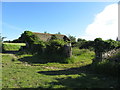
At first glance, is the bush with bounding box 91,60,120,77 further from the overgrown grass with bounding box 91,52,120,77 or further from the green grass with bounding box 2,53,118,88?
the green grass with bounding box 2,53,118,88

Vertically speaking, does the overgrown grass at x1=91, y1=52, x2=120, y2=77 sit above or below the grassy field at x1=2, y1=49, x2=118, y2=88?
above

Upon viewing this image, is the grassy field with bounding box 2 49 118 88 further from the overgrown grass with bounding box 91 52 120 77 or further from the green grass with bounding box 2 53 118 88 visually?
the overgrown grass with bounding box 91 52 120 77

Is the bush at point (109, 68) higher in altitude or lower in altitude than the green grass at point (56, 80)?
higher

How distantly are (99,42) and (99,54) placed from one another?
44.5 feet

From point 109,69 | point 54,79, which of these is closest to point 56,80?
point 54,79

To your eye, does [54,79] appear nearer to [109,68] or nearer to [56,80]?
[56,80]

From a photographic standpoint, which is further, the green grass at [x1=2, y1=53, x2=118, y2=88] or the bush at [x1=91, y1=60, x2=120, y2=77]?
the bush at [x1=91, y1=60, x2=120, y2=77]

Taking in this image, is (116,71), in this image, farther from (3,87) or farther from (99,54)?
(3,87)

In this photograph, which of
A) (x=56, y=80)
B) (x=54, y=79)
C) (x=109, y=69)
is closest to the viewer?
(x=56, y=80)

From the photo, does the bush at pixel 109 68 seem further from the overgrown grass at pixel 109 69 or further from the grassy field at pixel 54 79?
the grassy field at pixel 54 79

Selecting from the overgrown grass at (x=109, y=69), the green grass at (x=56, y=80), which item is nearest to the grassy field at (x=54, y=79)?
the green grass at (x=56, y=80)

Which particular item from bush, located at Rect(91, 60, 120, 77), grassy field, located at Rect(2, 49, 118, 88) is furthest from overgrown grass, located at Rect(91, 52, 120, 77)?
grassy field, located at Rect(2, 49, 118, 88)

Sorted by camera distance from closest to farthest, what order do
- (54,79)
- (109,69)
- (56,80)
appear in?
(56,80), (54,79), (109,69)

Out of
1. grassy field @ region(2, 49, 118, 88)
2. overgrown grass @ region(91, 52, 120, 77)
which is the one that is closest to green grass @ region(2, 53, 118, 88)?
grassy field @ region(2, 49, 118, 88)
